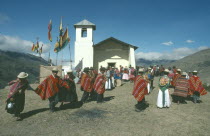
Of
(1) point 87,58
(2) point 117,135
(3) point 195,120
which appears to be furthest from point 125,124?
(1) point 87,58

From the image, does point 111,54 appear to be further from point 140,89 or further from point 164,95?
point 140,89

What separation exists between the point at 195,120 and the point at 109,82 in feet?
26.1

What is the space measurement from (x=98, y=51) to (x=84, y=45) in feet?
7.76

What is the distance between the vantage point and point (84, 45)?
2348cm

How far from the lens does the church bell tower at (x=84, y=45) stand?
22.9 metres

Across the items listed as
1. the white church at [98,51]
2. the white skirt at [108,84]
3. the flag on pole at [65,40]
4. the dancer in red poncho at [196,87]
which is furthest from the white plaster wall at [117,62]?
the dancer in red poncho at [196,87]

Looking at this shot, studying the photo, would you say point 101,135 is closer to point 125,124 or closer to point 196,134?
point 125,124

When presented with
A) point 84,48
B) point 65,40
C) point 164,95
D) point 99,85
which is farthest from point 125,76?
point 164,95

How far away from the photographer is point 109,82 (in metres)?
13.5

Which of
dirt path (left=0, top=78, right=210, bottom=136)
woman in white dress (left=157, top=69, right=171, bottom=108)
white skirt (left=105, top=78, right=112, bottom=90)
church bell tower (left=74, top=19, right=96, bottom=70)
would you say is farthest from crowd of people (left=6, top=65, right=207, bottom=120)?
church bell tower (left=74, top=19, right=96, bottom=70)

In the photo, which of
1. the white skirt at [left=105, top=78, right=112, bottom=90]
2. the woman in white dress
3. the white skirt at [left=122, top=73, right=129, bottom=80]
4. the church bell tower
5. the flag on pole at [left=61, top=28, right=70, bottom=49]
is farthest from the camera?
the church bell tower

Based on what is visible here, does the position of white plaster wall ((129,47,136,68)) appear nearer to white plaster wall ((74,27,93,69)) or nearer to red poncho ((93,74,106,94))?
white plaster wall ((74,27,93,69))

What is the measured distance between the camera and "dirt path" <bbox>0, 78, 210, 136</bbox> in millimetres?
5004

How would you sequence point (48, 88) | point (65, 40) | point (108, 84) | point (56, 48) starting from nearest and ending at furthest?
point (48, 88)
point (108, 84)
point (56, 48)
point (65, 40)
